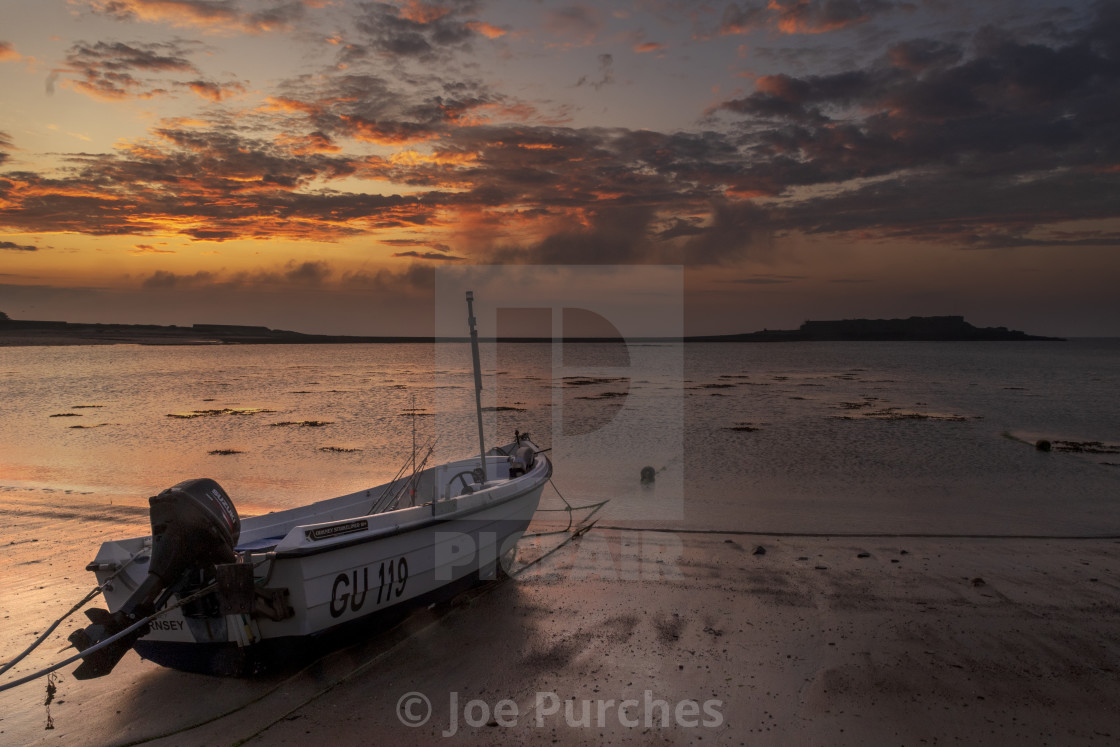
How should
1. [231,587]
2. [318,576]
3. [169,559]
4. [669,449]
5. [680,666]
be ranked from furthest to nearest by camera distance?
1. [669,449]
2. [680,666]
3. [318,576]
4. [169,559]
5. [231,587]

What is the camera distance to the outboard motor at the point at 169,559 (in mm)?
5980

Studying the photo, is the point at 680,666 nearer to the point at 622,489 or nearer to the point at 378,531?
the point at 378,531

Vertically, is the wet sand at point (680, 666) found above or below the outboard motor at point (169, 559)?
below

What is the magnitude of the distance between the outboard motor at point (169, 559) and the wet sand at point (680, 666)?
2.28ft

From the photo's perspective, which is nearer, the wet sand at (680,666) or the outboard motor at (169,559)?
the wet sand at (680,666)

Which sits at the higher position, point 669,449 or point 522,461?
point 522,461

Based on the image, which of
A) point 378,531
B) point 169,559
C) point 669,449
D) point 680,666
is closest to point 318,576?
point 378,531

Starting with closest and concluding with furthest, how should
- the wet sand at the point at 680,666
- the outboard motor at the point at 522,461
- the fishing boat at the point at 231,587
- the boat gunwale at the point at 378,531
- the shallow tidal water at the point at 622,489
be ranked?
the wet sand at the point at 680,666 < the fishing boat at the point at 231,587 < the boat gunwale at the point at 378,531 < the shallow tidal water at the point at 622,489 < the outboard motor at the point at 522,461

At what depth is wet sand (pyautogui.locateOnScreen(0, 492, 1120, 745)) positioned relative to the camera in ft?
19.1

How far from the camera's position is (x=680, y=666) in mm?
6863

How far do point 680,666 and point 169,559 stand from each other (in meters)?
5.12

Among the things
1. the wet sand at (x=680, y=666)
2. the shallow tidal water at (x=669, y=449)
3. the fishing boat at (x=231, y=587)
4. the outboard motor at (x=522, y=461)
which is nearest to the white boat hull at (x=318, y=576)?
the fishing boat at (x=231, y=587)

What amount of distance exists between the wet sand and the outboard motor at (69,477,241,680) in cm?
70

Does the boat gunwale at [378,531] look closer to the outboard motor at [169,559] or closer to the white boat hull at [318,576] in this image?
the white boat hull at [318,576]
